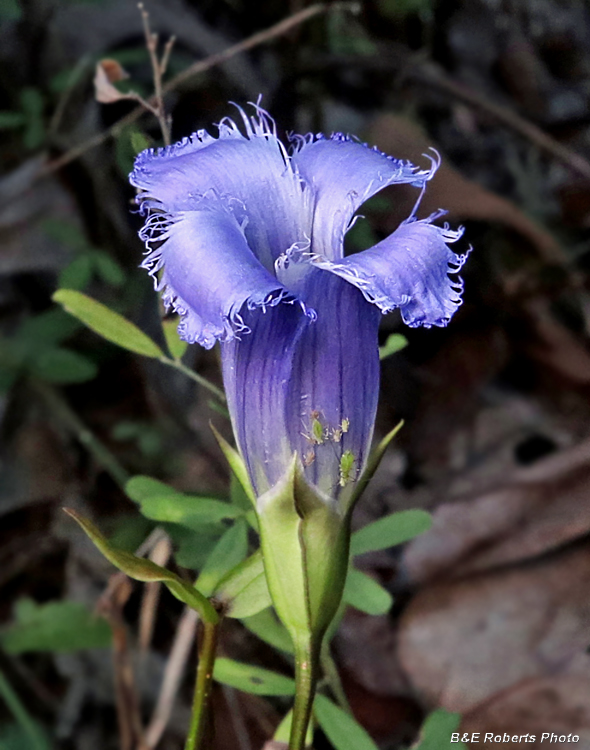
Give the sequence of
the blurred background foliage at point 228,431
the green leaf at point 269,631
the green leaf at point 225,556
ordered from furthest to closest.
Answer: the blurred background foliage at point 228,431, the green leaf at point 269,631, the green leaf at point 225,556

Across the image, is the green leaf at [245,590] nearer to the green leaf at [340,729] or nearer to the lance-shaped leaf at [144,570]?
the lance-shaped leaf at [144,570]

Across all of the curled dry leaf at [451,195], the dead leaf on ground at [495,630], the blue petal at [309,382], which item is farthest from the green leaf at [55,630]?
the curled dry leaf at [451,195]

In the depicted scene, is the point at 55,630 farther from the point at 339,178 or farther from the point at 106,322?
the point at 339,178

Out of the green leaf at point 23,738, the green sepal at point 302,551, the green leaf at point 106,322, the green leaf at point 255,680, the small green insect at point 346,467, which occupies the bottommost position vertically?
the green leaf at point 23,738

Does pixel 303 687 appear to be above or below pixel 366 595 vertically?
above

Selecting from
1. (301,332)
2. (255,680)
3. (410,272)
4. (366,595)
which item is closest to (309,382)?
(301,332)

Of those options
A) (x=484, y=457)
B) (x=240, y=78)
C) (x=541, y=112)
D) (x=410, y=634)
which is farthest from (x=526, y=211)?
(x=410, y=634)

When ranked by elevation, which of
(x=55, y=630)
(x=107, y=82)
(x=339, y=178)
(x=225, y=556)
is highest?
(x=107, y=82)
